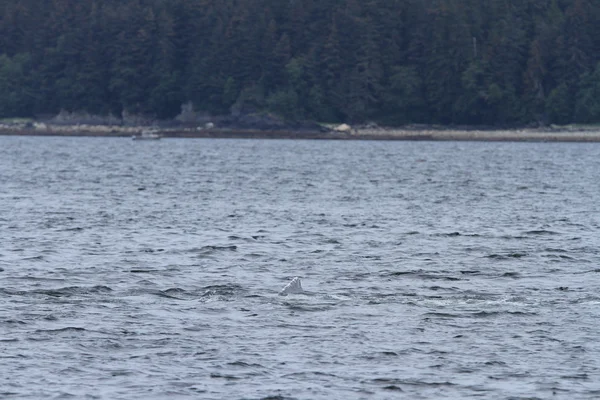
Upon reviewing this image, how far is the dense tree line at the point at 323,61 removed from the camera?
144500 millimetres

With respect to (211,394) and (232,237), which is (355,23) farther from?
(211,394)

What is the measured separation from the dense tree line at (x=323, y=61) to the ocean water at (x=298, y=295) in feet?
301

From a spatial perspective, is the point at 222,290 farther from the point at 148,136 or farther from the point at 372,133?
the point at 372,133

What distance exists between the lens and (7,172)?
6788cm

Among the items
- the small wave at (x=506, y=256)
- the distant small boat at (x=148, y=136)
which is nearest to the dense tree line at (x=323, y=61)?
the distant small boat at (x=148, y=136)

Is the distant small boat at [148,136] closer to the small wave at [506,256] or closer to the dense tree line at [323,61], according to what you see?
the dense tree line at [323,61]

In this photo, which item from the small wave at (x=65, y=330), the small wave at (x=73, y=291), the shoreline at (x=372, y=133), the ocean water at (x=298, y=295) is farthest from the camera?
the shoreline at (x=372, y=133)

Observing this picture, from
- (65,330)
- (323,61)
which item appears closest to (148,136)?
(323,61)

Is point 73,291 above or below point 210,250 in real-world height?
above

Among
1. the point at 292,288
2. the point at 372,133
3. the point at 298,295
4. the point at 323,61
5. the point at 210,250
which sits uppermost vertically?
the point at 323,61

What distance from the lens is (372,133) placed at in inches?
5546

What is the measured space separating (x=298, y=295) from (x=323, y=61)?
12719 cm

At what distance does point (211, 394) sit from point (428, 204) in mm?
31685

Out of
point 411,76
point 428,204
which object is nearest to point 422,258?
point 428,204
